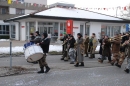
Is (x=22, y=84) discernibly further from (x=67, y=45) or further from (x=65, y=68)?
(x=67, y=45)

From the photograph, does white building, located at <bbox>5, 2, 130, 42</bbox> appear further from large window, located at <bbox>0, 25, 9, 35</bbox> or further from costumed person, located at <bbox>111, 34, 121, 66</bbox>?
costumed person, located at <bbox>111, 34, 121, 66</bbox>

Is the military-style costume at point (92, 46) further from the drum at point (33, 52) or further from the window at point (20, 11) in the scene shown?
the window at point (20, 11)

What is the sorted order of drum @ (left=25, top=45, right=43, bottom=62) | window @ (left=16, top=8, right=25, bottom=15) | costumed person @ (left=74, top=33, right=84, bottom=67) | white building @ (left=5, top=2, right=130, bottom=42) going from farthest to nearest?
window @ (left=16, top=8, right=25, bottom=15) < white building @ (left=5, top=2, right=130, bottom=42) < costumed person @ (left=74, top=33, right=84, bottom=67) < drum @ (left=25, top=45, right=43, bottom=62)

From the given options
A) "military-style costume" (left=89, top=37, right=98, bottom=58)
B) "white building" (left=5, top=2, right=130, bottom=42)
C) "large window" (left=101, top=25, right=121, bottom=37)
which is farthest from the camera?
"large window" (left=101, top=25, right=121, bottom=37)

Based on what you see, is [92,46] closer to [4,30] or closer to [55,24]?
[55,24]

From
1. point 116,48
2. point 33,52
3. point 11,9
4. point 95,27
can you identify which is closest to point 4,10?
point 11,9

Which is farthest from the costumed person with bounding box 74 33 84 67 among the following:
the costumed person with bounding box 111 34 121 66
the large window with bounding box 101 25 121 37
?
the large window with bounding box 101 25 121 37

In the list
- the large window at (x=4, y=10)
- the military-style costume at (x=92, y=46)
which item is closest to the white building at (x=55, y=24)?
the military-style costume at (x=92, y=46)

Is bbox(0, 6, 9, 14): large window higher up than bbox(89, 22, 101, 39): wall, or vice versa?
bbox(0, 6, 9, 14): large window

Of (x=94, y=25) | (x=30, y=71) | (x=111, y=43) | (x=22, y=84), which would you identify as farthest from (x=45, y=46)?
(x=94, y=25)

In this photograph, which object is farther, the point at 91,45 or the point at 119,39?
the point at 91,45

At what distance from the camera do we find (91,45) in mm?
12523

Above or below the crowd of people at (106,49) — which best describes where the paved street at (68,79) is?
below

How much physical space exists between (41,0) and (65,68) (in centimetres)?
3715
